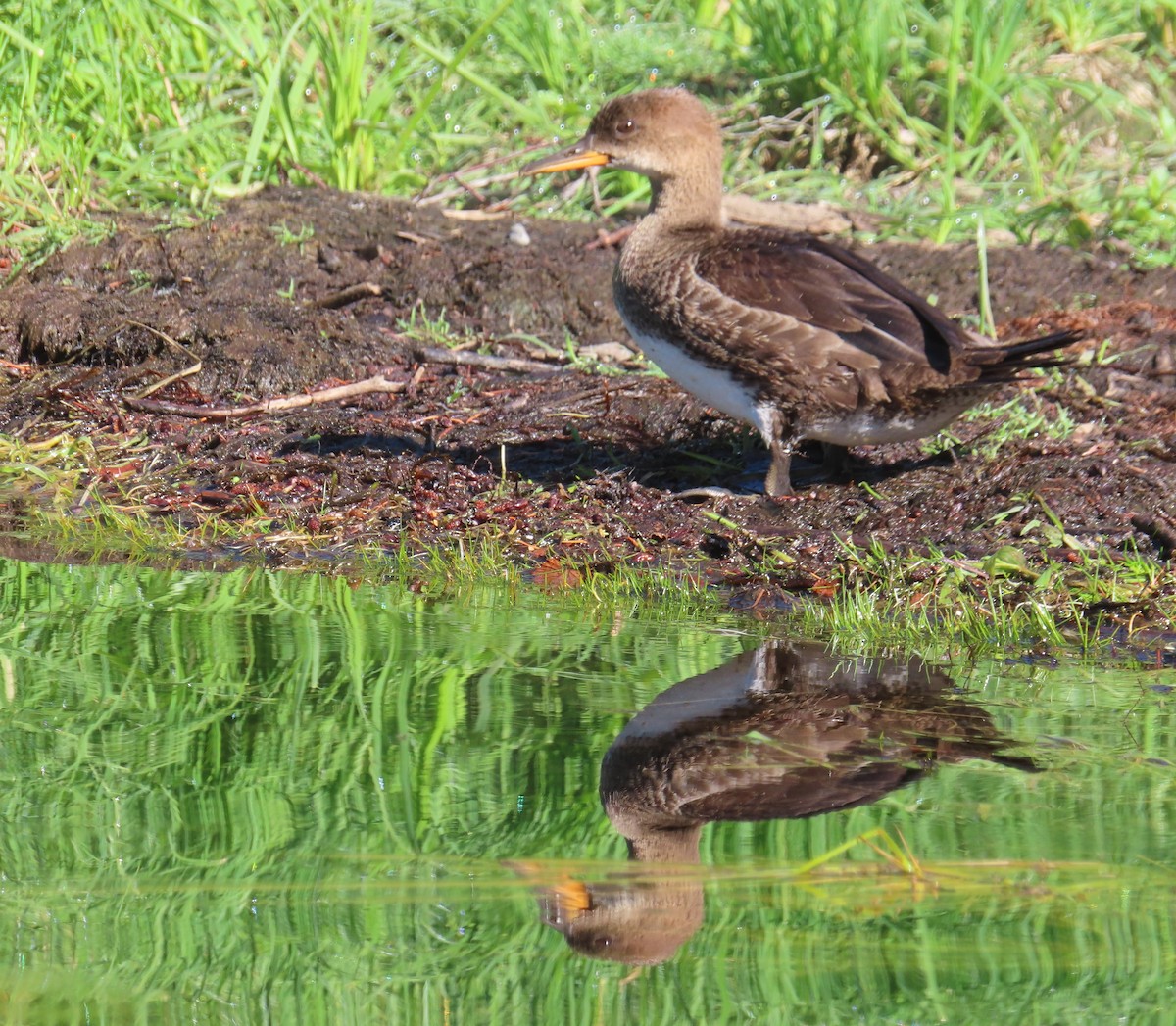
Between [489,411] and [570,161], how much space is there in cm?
97

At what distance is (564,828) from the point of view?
2.75 meters

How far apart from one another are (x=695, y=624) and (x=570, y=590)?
0.45 m

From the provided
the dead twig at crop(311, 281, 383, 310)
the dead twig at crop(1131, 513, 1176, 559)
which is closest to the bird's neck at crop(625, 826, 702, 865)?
the dead twig at crop(1131, 513, 1176, 559)

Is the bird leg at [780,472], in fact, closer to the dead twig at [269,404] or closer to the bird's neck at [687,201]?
the bird's neck at [687,201]

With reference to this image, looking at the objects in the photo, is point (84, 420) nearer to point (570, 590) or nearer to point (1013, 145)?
point (570, 590)

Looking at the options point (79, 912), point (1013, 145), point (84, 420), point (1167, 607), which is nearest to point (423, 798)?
point (79, 912)

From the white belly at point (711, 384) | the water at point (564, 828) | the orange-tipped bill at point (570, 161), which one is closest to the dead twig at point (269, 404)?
the orange-tipped bill at point (570, 161)

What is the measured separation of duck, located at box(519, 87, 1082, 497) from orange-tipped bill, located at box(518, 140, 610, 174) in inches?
24.0

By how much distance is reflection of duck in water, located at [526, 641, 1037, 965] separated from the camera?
2.47 m

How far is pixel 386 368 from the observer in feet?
21.2

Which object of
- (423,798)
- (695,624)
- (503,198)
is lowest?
(423,798)

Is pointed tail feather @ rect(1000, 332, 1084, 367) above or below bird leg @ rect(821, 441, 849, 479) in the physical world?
above

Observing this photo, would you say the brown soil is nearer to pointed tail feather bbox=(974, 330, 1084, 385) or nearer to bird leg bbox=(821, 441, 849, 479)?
bird leg bbox=(821, 441, 849, 479)

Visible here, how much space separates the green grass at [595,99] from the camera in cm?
727
